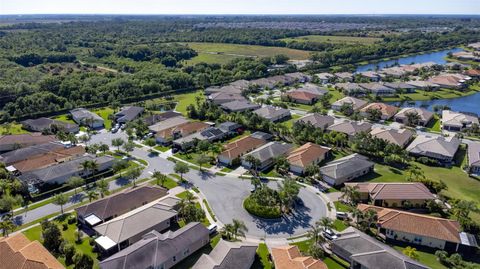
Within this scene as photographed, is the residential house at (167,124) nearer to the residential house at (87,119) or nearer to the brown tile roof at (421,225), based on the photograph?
the residential house at (87,119)

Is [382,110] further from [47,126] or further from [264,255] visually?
[47,126]

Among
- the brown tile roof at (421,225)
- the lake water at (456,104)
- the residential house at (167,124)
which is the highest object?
the brown tile roof at (421,225)

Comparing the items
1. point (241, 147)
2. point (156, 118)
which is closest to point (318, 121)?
point (241, 147)

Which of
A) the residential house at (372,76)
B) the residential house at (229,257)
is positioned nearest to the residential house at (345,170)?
the residential house at (229,257)

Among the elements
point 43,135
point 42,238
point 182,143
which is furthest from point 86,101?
point 42,238

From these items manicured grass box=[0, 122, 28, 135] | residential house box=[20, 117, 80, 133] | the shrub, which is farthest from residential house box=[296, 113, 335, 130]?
manicured grass box=[0, 122, 28, 135]

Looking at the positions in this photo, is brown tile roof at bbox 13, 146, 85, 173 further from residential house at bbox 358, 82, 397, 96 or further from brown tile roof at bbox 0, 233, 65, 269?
residential house at bbox 358, 82, 397, 96
